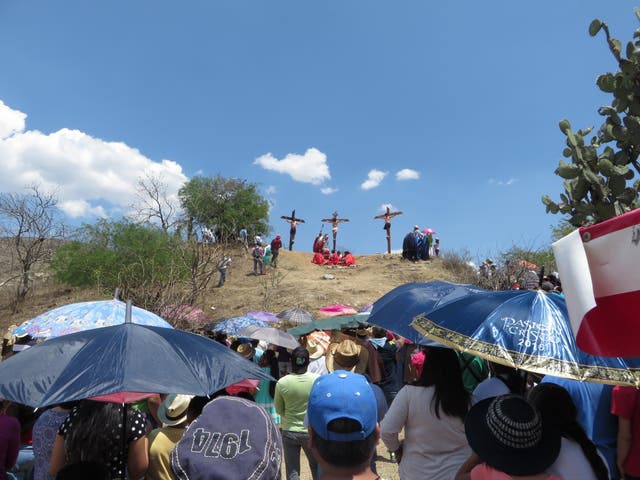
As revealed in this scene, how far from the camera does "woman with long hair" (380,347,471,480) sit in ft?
10.5

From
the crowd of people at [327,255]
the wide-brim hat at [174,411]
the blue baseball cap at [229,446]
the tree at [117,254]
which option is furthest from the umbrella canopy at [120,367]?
the crowd of people at [327,255]

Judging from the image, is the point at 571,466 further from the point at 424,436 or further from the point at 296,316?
the point at 296,316

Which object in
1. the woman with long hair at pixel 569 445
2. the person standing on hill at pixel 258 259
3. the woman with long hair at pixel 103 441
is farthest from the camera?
the person standing on hill at pixel 258 259

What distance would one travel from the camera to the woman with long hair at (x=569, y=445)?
2262 mm

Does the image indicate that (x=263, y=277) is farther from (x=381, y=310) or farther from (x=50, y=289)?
(x=381, y=310)

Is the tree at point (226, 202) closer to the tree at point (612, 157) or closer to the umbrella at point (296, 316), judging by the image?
the umbrella at point (296, 316)

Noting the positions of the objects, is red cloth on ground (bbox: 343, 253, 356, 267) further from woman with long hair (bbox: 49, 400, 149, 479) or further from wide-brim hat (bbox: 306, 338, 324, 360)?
woman with long hair (bbox: 49, 400, 149, 479)

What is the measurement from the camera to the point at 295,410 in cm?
509

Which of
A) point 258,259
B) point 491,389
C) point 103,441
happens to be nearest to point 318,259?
point 258,259

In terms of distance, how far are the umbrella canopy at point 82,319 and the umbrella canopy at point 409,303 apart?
A: 7.23ft

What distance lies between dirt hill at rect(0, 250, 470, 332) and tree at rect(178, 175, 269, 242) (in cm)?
789

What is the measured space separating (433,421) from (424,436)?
0.40 ft

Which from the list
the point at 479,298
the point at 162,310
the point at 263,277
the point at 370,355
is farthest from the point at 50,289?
the point at 479,298

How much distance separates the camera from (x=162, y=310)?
50.2 feet
